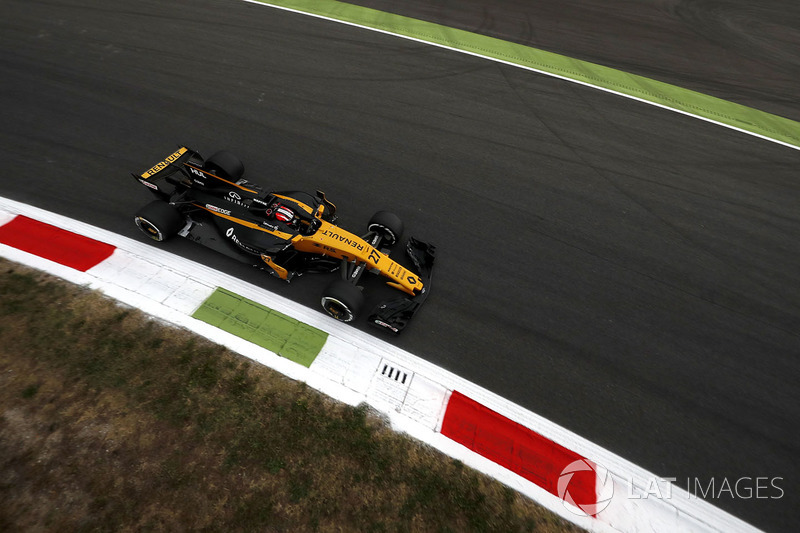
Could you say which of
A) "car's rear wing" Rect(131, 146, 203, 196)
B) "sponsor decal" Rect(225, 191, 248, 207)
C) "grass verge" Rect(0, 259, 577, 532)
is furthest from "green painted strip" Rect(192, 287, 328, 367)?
"car's rear wing" Rect(131, 146, 203, 196)

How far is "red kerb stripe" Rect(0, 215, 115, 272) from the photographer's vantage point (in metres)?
6.44

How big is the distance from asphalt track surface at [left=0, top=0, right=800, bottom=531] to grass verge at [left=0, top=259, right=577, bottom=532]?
1.59m

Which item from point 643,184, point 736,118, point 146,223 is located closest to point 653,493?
point 643,184

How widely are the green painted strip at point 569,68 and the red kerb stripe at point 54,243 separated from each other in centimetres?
1108

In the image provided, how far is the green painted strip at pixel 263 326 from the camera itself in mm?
5820

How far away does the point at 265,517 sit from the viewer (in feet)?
14.4

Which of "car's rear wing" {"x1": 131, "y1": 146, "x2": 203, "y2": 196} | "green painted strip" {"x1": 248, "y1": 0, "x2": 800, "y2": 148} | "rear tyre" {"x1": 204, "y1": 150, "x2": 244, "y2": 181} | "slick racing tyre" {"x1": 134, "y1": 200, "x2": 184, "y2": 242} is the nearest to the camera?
"slick racing tyre" {"x1": 134, "y1": 200, "x2": 184, "y2": 242}

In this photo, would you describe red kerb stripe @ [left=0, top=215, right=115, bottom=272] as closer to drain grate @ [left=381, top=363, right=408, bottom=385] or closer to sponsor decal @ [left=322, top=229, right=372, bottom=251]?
sponsor decal @ [left=322, top=229, right=372, bottom=251]

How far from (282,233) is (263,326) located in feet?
5.22

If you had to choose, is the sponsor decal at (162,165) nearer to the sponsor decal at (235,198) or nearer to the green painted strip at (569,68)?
the sponsor decal at (235,198)

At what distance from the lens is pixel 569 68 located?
1270 cm

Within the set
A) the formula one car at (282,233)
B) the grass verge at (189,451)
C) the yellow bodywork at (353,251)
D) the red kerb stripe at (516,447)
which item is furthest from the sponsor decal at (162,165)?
the red kerb stripe at (516,447)

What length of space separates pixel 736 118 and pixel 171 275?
53.3ft

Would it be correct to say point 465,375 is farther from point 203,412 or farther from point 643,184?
point 643,184
